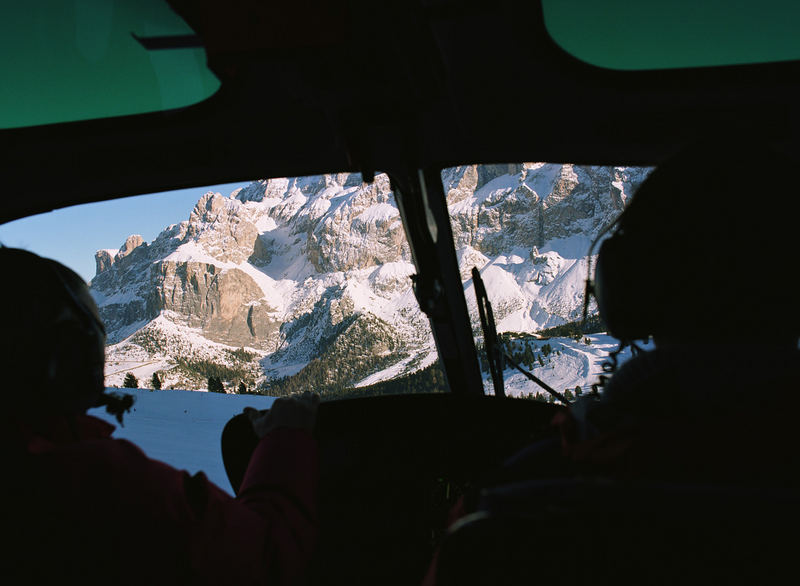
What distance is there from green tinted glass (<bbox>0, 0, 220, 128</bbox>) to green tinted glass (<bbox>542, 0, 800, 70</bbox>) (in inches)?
49.1

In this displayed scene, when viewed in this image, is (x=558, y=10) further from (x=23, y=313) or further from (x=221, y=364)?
(x=221, y=364)

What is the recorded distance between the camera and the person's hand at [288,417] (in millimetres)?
1086

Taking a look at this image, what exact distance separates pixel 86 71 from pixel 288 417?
4.74 ft

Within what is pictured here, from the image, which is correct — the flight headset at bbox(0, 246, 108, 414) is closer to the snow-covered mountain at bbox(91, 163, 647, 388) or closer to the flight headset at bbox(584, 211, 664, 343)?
the snow-covered mountain at bbox(91, 163, 647, 388)

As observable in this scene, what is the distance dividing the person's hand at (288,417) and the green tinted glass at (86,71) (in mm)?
1038

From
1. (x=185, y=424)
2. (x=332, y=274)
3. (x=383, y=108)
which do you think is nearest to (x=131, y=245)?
(x=332, y=274)

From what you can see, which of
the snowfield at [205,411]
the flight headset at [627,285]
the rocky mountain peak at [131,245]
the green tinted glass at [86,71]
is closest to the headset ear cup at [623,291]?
the flight headset at [627,285]

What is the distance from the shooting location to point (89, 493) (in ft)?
2.06

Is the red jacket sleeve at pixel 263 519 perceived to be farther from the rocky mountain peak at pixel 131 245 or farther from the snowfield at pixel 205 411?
the rocky mountain peak at pixel 131 245

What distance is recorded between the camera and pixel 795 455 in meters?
0.48

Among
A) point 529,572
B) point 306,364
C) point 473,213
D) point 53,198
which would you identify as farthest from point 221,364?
point 529,572

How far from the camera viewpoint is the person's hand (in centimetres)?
109

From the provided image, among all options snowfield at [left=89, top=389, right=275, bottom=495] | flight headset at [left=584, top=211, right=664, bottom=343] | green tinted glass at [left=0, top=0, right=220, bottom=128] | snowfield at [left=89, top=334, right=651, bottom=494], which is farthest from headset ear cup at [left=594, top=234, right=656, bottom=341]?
snowfield at [left=89, top=389, right=275, bottom=495]

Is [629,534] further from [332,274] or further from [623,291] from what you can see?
[332,274]
